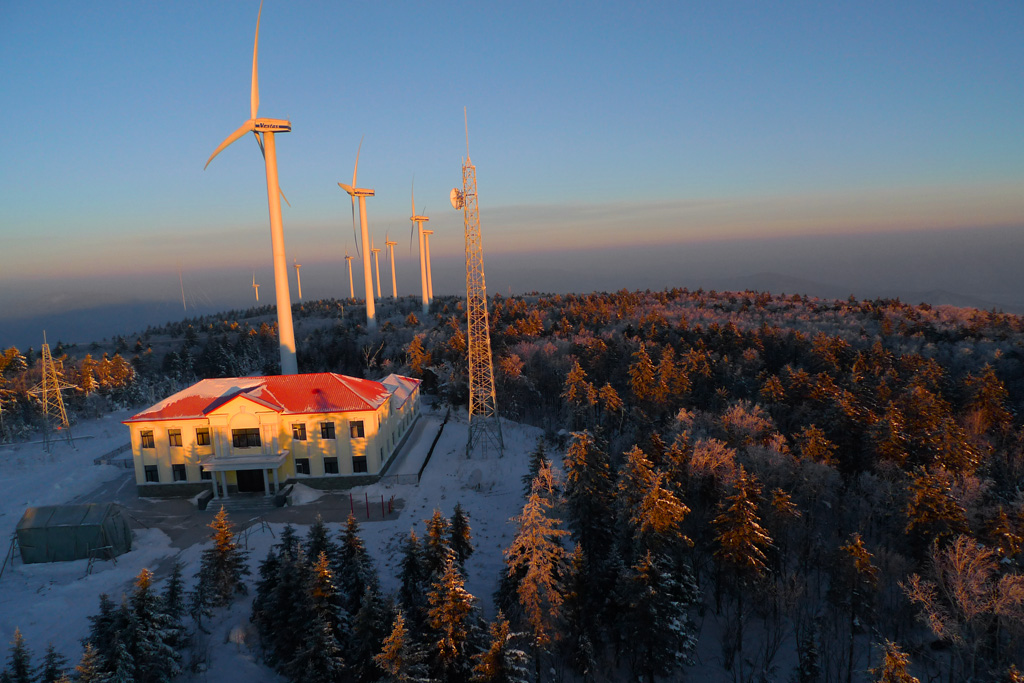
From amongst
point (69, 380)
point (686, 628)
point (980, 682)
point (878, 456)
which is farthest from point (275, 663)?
point (69, 380)

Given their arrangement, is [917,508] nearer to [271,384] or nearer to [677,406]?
[677,406]

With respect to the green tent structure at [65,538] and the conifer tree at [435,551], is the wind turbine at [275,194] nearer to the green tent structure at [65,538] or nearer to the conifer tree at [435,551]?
the green tent structure at [65,538]

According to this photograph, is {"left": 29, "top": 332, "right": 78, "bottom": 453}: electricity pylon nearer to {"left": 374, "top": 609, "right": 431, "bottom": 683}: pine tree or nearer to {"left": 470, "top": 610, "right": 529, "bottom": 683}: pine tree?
{"left": 374, "top": 609, "right": 431, "bottom": 683}: pine tree

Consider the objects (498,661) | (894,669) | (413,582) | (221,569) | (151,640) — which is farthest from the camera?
(221,569)

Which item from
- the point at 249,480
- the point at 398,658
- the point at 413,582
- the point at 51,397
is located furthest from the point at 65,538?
the point at 51,397

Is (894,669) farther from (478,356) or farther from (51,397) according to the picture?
(51,397)

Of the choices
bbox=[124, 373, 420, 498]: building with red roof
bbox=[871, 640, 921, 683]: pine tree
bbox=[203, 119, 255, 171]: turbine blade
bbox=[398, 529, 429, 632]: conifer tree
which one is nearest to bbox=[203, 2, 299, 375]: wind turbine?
bbox=[203, 119, 255, 171]: turbine blade
